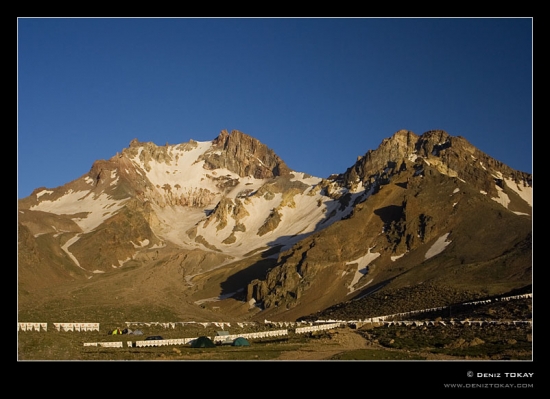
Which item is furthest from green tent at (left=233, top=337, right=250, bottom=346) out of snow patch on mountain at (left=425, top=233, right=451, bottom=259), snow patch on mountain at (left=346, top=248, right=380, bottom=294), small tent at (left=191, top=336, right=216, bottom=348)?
snow patch on mountain at (left=425, top=233, right=451, bottom=259)

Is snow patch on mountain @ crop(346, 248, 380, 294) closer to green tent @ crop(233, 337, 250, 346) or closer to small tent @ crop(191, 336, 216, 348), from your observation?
green tent @ crop(233, 337, 250, 346)

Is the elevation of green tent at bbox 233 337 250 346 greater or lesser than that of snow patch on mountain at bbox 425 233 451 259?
lesser

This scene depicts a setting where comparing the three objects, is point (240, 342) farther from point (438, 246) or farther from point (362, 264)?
point (362, 264)

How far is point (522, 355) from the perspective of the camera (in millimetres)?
48125

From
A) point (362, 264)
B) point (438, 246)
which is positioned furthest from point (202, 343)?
point (438, 246)

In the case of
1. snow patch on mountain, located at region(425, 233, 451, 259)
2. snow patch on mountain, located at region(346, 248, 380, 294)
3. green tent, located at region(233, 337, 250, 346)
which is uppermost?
snow patch on mountain, located at region(425, 233, 451, 259)

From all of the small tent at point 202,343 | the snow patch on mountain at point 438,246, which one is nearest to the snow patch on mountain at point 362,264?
the snow patch on mountain at point 438,246

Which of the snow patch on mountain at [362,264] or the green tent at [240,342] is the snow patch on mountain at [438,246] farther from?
the green tent at [240,342]
